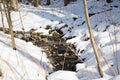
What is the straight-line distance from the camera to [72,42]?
411 inches

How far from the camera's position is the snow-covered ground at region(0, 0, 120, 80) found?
5945 millimetres

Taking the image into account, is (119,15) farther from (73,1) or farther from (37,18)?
(73,1)

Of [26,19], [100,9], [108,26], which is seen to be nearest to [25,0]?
[26,19]

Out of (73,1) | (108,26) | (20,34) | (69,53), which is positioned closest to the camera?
(69,53)

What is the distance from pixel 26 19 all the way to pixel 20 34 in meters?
2.49

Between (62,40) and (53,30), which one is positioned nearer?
(62,40)

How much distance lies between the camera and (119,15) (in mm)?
10969

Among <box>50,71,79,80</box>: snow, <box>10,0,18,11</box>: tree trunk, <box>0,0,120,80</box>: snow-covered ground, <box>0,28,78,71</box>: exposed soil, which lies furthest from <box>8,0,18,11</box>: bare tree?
<box>50,71,79,80</box>: snow

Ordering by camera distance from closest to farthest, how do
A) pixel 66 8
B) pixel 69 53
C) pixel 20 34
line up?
pixel 69 53
pixel 20 34
pixel 66 8

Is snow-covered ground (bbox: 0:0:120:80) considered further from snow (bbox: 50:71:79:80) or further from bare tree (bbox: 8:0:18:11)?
bare tree (bbox: 8:0:18:11)

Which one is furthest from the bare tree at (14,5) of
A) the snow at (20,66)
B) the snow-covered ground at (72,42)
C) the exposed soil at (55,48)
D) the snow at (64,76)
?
the snow at (64,76)

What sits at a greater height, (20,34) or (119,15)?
(119,15)

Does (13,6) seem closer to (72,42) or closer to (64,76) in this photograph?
(72,42)

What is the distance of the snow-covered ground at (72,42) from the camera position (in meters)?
5.95
